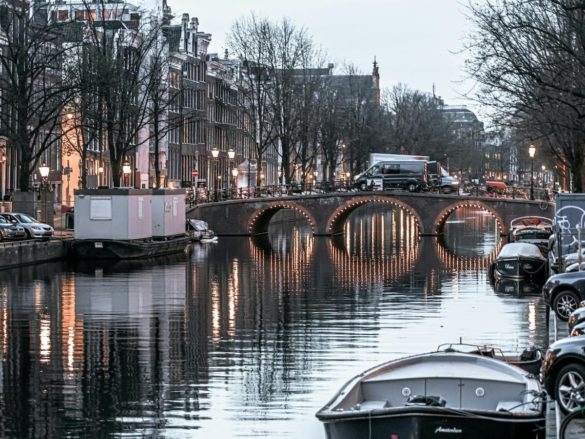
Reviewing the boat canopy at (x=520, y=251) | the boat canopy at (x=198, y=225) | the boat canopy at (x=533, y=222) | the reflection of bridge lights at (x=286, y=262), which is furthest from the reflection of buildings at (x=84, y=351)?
the boat canopy at (x=198, y=225)

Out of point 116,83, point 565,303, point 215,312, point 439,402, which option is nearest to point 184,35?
point 116,83

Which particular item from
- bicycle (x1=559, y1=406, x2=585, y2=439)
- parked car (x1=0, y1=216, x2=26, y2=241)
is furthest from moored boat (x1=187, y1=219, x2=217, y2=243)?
bicycle (x1=559, y1=406, x2=585, y2=439)

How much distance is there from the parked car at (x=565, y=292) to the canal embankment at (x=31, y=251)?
3025 centimetres

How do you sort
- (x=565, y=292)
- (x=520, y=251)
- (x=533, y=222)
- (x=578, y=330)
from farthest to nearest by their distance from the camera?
(x=533, y=222) → (x=520, y=251) → (x=565, y=292) → (x=578, y=330)

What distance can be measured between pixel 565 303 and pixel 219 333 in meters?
9.22

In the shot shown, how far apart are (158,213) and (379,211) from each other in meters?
79.9

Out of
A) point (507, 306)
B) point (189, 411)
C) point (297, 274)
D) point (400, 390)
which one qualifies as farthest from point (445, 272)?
point (400, 390)

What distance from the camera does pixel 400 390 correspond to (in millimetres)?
19469

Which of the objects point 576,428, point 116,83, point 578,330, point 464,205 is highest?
point 116,83

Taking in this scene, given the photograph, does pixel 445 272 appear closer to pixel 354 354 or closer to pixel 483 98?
pixel 483 98

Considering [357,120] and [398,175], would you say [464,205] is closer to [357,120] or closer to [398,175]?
[398,175]

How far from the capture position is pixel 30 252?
Answer: 2420 inches

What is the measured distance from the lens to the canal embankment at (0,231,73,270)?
58.7 m

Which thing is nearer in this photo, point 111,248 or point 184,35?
point 111,248
